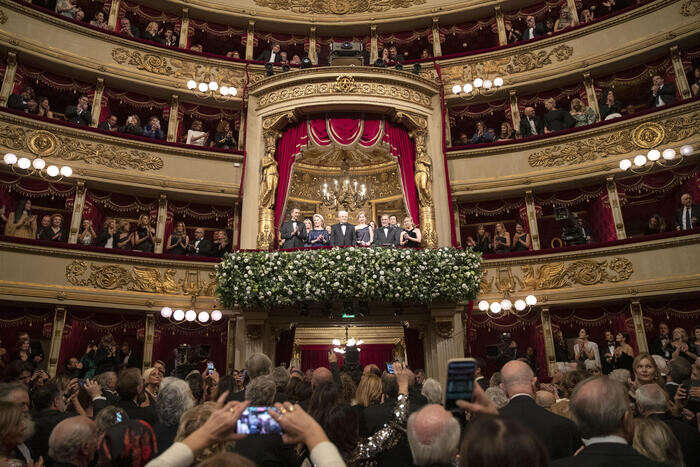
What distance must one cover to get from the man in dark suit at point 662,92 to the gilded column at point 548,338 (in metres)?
7.10

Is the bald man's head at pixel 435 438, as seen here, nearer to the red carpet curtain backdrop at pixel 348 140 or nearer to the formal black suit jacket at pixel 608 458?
the formal black suit jacket at pixel 608 458

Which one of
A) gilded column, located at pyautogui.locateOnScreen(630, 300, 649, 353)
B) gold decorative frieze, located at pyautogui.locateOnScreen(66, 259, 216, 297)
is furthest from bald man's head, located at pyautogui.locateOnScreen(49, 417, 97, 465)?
gilded column, located at pyautogui.locateOnScreen(630, 300, 649, 353)

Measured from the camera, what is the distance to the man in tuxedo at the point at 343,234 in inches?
558

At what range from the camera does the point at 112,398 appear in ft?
19.3

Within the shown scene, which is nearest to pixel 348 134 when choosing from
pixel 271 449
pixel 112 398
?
pixel 112 398

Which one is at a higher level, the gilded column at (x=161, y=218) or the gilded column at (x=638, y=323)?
the gilded column at (x=161, y=218)

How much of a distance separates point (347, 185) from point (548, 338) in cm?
747

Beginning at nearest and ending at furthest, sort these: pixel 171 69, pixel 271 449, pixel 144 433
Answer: pixel 144 433 < pixel 271 449 < pixel 171 69

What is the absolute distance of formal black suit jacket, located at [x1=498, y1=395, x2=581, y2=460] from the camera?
3.71m

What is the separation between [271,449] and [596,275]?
1269 centimetres

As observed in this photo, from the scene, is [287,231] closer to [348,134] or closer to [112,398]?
[348,134]

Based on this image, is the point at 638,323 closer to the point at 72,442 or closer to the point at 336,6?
the point at 72,442

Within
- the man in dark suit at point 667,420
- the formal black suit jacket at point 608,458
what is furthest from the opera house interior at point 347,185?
the formal black suit jacket at point 608,458

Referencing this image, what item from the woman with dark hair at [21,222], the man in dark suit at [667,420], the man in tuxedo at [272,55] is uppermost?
the man in tuxedo at [272,55]
